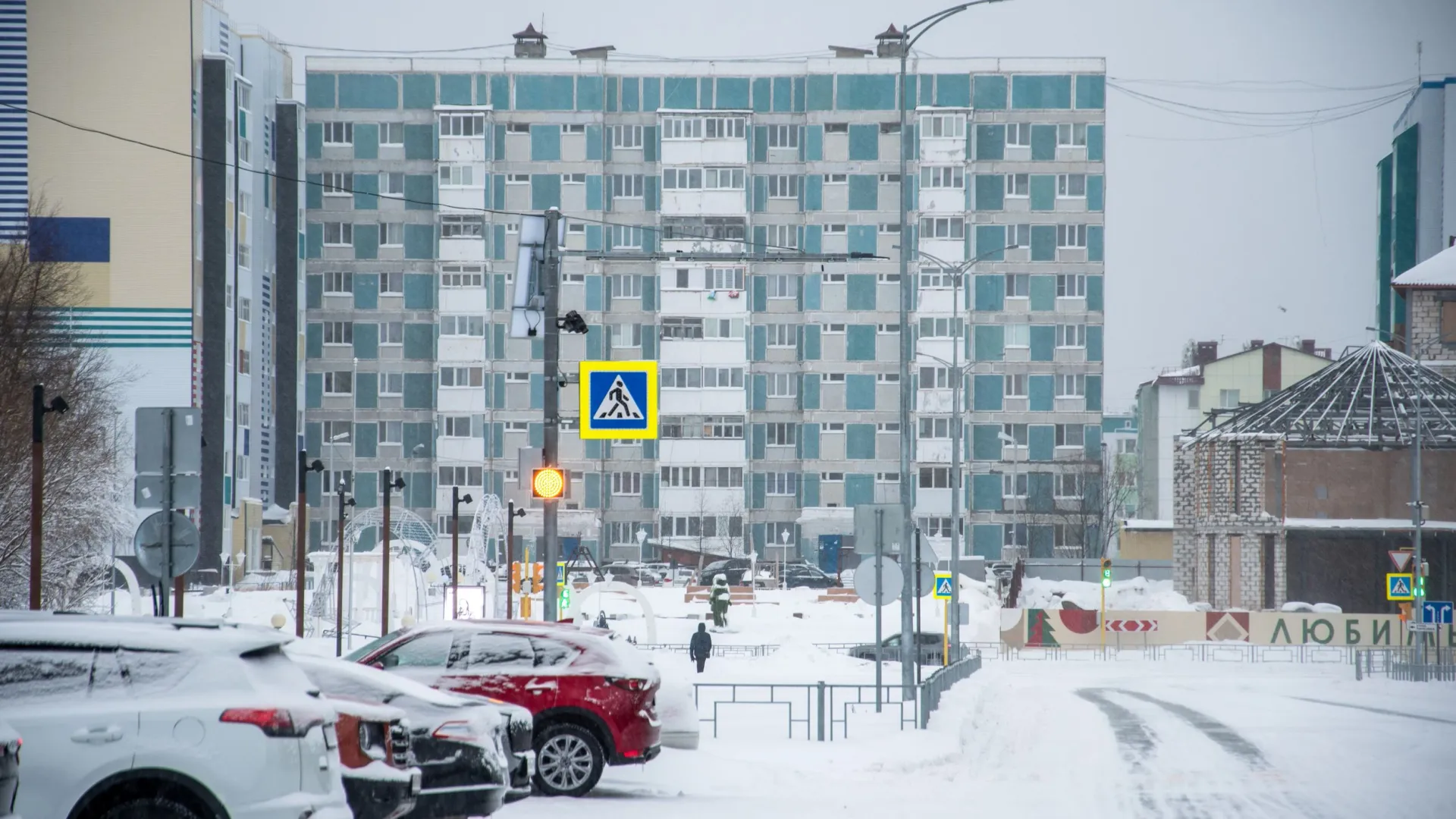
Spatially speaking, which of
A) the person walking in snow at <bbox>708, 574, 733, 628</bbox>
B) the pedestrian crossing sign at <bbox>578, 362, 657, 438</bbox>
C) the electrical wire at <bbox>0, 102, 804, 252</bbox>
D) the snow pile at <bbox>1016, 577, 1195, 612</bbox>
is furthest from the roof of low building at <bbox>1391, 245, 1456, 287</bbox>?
the pedestrian crossing sign at <bbox>578, 362, 657, 438</bbox>

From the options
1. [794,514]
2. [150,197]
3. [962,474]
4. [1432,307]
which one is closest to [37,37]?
[150,197]

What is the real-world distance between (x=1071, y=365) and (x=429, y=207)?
1478 inches

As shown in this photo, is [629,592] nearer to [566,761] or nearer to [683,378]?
[566,761]

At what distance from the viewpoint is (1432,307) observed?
7244cm

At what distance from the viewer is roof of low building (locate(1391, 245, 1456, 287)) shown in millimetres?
71500

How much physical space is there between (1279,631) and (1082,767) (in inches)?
1603

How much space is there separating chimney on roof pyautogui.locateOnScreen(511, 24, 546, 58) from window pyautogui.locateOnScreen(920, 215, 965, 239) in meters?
24.9

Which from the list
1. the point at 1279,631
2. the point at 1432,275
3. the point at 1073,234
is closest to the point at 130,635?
the point at 1279,631

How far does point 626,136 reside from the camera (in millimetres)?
89500

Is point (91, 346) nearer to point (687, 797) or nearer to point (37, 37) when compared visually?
point (37, 37)

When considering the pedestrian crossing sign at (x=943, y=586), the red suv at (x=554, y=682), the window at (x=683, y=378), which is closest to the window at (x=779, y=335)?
the window at (x=683, y=378)

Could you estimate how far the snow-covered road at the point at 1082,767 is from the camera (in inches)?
591

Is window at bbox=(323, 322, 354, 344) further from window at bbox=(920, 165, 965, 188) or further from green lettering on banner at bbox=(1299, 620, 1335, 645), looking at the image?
green lettering on banner at bbox=(1299, 620, 1335, 645)

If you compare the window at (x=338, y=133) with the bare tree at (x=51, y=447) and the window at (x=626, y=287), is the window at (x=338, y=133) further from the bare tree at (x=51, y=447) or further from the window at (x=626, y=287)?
the bare tree at (x=51, y=447)
